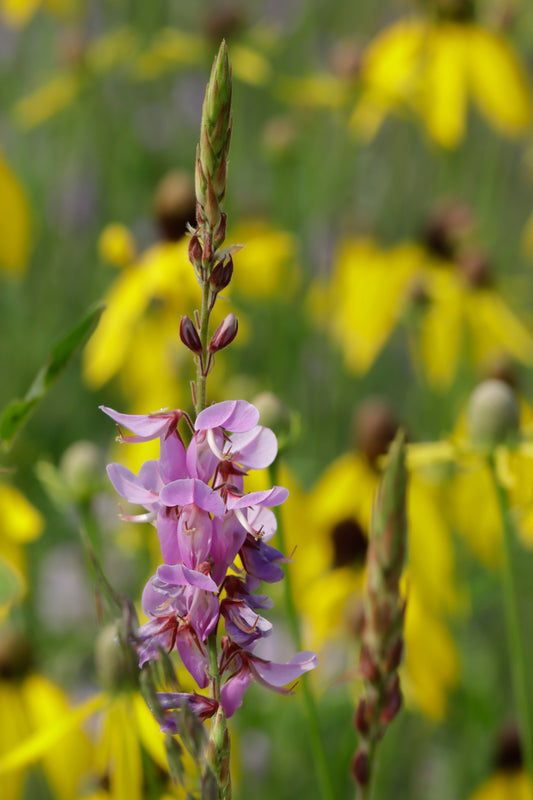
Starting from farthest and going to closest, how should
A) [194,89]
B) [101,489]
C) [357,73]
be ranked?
[194,89] < [357,73] < [101,489]

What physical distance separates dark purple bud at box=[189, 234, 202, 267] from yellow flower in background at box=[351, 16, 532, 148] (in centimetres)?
89

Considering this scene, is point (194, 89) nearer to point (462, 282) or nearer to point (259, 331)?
point (259, 331)

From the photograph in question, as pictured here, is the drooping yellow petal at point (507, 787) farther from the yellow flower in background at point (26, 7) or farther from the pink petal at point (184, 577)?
the yellow flower in background at point (26, 7)

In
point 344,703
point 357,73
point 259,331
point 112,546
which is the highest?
point 357,73

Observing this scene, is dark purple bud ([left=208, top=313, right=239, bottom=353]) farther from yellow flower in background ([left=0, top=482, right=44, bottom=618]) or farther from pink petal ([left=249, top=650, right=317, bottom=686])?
yellow flower in background ([left=0, top=482, right=44, bottom=618])

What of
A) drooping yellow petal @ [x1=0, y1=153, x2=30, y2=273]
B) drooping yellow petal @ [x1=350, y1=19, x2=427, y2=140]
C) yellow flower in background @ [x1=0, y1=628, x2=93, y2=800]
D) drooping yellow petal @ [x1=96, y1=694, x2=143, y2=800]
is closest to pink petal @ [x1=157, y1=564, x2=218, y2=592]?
drooping yellow petal @ [x1=96, y1=694, x2=143, y2=800]

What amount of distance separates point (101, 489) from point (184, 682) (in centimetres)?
20

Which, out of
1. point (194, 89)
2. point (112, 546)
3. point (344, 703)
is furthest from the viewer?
point (194, 89)

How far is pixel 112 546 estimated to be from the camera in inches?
58.6

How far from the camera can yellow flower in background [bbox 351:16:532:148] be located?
1.10 meters

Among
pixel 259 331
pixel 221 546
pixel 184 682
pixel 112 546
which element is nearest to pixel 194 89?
pixel 259 331

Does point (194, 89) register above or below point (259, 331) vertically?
above

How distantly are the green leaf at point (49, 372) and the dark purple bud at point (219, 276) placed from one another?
92 mm

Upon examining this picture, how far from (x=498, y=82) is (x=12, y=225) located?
593 mm
